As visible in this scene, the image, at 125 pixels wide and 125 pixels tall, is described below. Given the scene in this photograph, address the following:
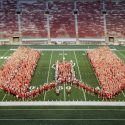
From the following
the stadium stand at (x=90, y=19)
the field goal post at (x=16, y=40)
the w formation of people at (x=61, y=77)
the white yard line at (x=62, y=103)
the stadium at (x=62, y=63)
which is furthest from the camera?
the stadium stand at (x=90, y=19)

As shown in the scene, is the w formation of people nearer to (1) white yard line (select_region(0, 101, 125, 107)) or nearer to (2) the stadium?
(2) the stadium

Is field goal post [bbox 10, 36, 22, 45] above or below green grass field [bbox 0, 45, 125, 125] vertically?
below

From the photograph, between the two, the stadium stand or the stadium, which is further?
the stadium stand

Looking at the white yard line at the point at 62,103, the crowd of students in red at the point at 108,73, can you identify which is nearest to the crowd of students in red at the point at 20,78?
the white yard line at the point at 62,103

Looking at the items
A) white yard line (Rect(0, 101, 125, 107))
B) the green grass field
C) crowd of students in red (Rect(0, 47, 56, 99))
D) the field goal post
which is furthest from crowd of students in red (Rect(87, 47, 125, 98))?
the field goal post

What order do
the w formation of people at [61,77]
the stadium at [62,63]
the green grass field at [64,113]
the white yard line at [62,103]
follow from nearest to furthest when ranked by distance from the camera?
the green grass field at [64,113], the stadium at [62,63], the white yard line at [62,103], the w formation of people at [61,77]

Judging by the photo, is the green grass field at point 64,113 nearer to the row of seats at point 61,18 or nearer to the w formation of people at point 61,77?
the w formation of people at point 61,77

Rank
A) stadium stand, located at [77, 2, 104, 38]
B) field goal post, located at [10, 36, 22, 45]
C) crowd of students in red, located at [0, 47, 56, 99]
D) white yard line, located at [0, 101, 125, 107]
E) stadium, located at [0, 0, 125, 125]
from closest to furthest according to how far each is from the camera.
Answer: stadium, located at [0, 0, 125, 125] → white yard line, located at [0, 101, 125, 107] → crowd of students in red, located at [0, 47, 56, 99] → field goal post, located at [10, 36, 22, 45] → stadium stand, located at [77, 2, 104, 38]

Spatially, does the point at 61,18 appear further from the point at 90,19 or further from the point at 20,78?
the point at 20,78
